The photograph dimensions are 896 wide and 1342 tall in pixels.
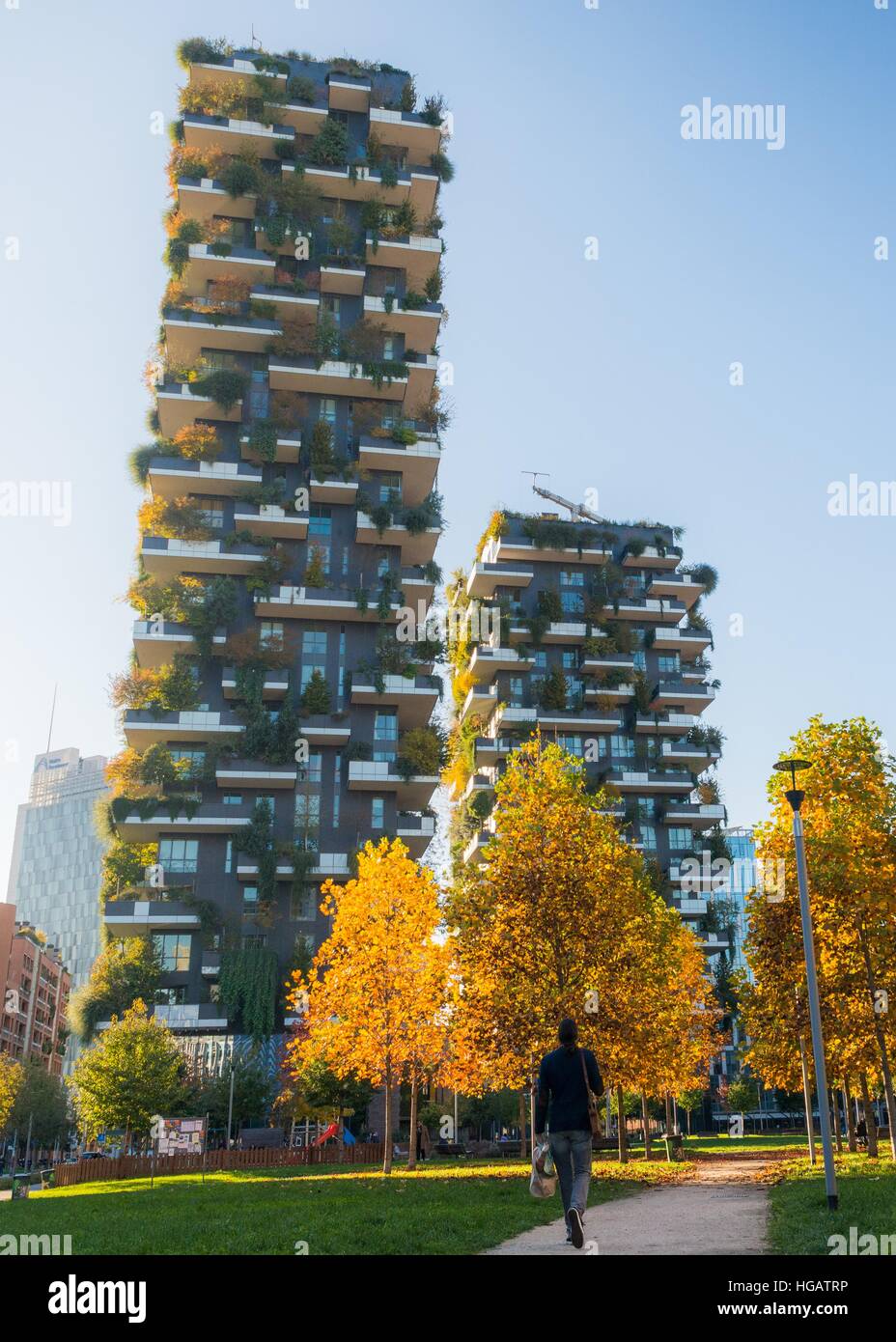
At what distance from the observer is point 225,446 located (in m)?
71.2

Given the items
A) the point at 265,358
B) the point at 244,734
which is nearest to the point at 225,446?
the point at 265,358

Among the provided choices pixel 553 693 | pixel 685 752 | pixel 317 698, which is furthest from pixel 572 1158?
pixel 685 752

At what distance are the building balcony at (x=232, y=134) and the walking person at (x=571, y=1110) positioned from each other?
70.4m

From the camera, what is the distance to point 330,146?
72.5 meters

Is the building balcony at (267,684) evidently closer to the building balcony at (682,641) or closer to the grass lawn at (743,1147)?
the grass lawn at (743,1147)

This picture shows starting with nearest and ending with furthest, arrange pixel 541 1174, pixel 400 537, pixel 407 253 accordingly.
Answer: pixel 541 1174
pixel 400 537
pixel 407 253

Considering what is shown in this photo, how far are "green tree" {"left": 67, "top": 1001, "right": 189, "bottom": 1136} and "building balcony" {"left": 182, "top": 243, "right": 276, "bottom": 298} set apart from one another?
4387 centimetres

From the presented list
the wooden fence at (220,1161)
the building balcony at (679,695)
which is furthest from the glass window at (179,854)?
the building balcony at (679,695)

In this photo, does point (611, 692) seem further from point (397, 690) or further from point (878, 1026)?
point (878, 1026)

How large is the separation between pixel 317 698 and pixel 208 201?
3140 cm

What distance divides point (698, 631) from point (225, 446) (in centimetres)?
4100

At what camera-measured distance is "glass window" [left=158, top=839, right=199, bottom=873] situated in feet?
209
